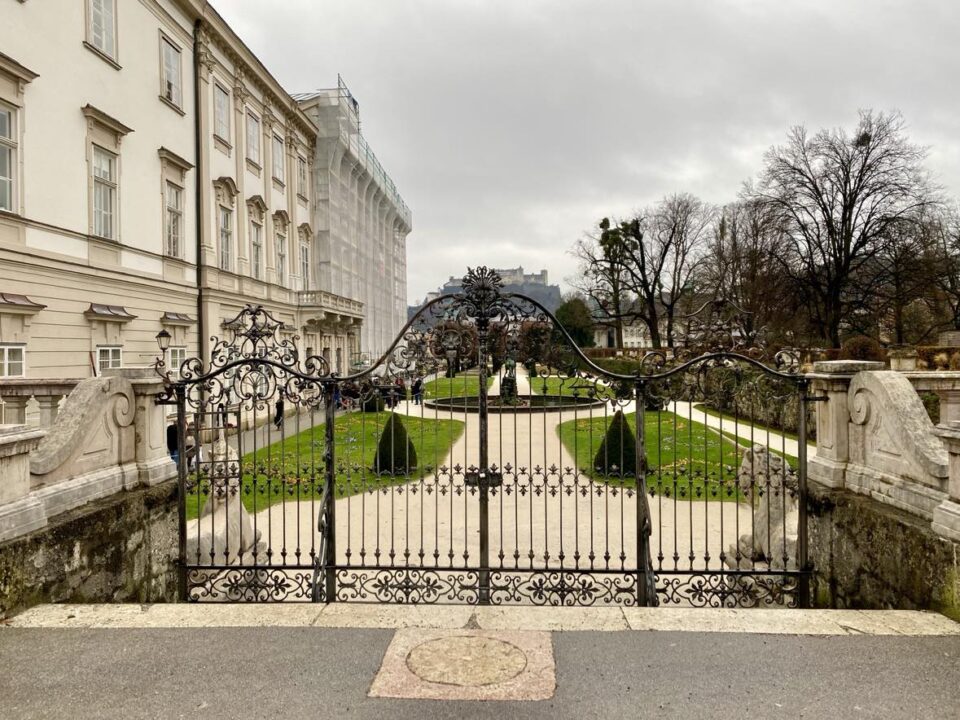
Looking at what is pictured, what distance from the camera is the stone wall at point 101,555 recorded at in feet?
14.3

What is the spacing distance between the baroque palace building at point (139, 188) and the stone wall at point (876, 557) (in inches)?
502

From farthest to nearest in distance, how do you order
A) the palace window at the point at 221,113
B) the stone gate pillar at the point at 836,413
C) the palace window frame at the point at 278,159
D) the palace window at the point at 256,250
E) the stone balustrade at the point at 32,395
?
the palace window frame at the point at 278,159, the palace window at the point at 256,250, the palace window at the point at 221,113, the stone balustrade at the point at 32,395, the stone gate pillar at the point at 836,413

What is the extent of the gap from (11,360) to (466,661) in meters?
12.1

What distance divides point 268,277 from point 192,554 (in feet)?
66.5

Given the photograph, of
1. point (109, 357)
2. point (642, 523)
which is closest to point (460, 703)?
point (642, 523)

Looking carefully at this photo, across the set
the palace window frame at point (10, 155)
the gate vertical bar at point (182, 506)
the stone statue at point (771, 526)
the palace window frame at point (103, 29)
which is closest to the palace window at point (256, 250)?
the palace window frame at point (103, 29)

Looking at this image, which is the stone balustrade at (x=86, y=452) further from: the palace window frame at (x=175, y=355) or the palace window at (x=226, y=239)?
the palace window at (x=226, y=239)

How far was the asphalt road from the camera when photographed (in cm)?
328

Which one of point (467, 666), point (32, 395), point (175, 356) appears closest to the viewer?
point (467, 666)

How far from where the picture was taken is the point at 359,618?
4.45 m

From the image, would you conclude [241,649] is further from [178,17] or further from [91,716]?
[178,17]

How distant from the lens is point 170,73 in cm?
1848

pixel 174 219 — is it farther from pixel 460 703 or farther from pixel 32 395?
A: pixel 460 703

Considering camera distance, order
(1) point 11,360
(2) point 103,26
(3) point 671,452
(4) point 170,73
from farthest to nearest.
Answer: (4) point 170,73, (2) point 103,26, (3) point 671,452, (1) point 11,360
